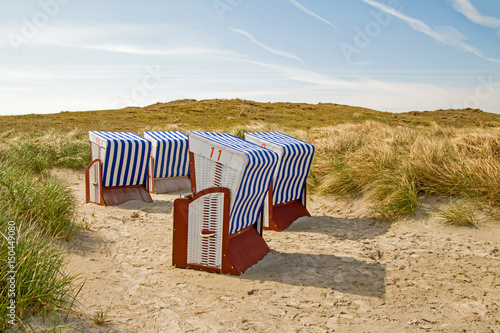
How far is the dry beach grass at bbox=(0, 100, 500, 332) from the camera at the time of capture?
12.6ft

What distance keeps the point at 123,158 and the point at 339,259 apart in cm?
561

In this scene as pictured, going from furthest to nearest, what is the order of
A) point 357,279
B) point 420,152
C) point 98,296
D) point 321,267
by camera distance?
1. point 420,152
2. point 321,267
3. point 357,279
4. point 98,296

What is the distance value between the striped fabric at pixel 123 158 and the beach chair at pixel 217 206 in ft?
14.7

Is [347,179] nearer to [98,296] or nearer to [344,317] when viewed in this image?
[344,317]

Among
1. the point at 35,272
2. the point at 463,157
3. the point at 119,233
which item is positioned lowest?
the point at 119,233

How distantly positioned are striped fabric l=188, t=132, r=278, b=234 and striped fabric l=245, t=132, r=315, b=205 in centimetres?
152

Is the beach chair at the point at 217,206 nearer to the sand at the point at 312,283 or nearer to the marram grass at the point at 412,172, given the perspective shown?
the sand at the point at 312,283

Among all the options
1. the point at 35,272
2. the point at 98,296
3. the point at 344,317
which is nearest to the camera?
the point at 35,272

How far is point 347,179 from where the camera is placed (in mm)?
8523

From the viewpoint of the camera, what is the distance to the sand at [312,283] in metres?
3.78

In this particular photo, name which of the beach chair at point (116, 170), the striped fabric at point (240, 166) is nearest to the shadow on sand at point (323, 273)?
the striped fabric at point (240, 166)

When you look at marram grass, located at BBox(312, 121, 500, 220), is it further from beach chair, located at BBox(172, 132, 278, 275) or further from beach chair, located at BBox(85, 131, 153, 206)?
beach chair, located at BBox(85, 131, 153, 206)

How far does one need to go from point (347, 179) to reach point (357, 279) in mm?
3940

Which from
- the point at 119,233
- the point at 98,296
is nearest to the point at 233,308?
the point at 98,296
